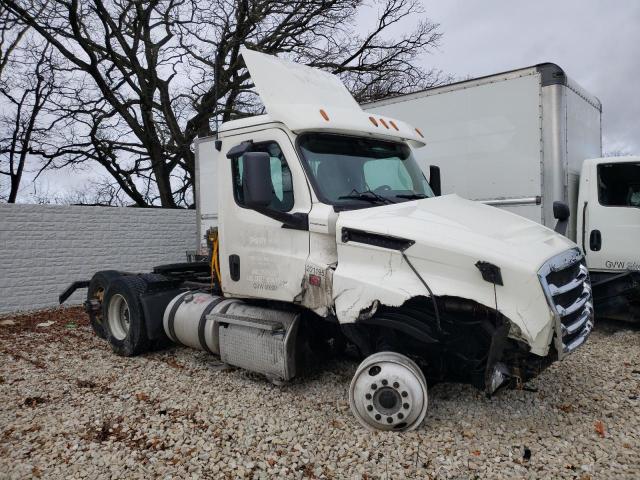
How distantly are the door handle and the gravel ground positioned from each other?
137 centimetres

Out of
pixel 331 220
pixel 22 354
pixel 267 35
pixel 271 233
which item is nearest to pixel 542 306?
pixel 331 220

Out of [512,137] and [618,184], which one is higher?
[512,137]

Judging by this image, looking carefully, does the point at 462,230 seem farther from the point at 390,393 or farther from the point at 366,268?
the point at 390,393

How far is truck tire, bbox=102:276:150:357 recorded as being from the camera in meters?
5.87

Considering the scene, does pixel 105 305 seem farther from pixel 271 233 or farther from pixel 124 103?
pixel 124 103

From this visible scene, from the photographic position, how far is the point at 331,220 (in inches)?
160

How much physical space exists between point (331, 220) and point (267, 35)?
1377cm

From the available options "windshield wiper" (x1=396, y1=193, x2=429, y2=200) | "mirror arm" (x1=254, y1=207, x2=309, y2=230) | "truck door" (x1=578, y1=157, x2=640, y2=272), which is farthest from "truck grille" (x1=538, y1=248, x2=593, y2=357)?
"truck door" (x1=578, y1=157, x2=640, y2=272)

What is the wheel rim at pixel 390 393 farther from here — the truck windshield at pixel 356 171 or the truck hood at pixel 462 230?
the truck windshield at pixel 356 171

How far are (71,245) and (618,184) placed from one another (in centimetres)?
976

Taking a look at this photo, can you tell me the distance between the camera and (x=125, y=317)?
6379mm

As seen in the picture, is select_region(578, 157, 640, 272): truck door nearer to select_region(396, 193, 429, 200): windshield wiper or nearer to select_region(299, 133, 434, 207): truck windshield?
select_region(299, 133, 434, 207): truck windshield

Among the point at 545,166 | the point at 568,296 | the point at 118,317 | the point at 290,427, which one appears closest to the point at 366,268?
the point at 290,427

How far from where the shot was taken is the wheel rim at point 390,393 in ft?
12.2
